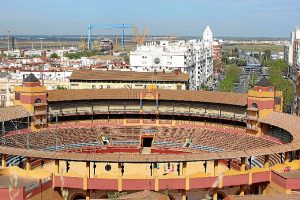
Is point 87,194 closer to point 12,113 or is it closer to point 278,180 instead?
point 278,180

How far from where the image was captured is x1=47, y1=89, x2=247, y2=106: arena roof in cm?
6378

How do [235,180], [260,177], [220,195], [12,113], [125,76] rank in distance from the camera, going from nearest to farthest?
[235,180], [260,177], [220,195], [12,113], [125,76]

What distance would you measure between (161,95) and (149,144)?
6874mm

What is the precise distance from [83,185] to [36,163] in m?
12.1

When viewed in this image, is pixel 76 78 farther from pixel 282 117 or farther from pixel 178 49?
pixel 282 117

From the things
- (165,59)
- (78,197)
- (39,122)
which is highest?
(165,59)

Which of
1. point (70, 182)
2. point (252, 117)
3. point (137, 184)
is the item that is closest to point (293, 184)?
point (137, 184)

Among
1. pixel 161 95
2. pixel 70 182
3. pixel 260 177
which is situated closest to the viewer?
pixel 70 182

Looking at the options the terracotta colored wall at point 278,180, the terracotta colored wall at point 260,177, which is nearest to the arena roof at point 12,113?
the terracotta colored wall at point 260,177

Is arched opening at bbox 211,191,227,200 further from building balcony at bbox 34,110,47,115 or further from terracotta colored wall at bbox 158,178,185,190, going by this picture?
building balcony at bbox 34,110,47,115

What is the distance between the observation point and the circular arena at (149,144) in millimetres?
40375

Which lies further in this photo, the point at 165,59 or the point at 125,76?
the point at 165,59

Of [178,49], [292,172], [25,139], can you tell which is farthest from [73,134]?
[178,49]

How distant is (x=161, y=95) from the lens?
222 ft
